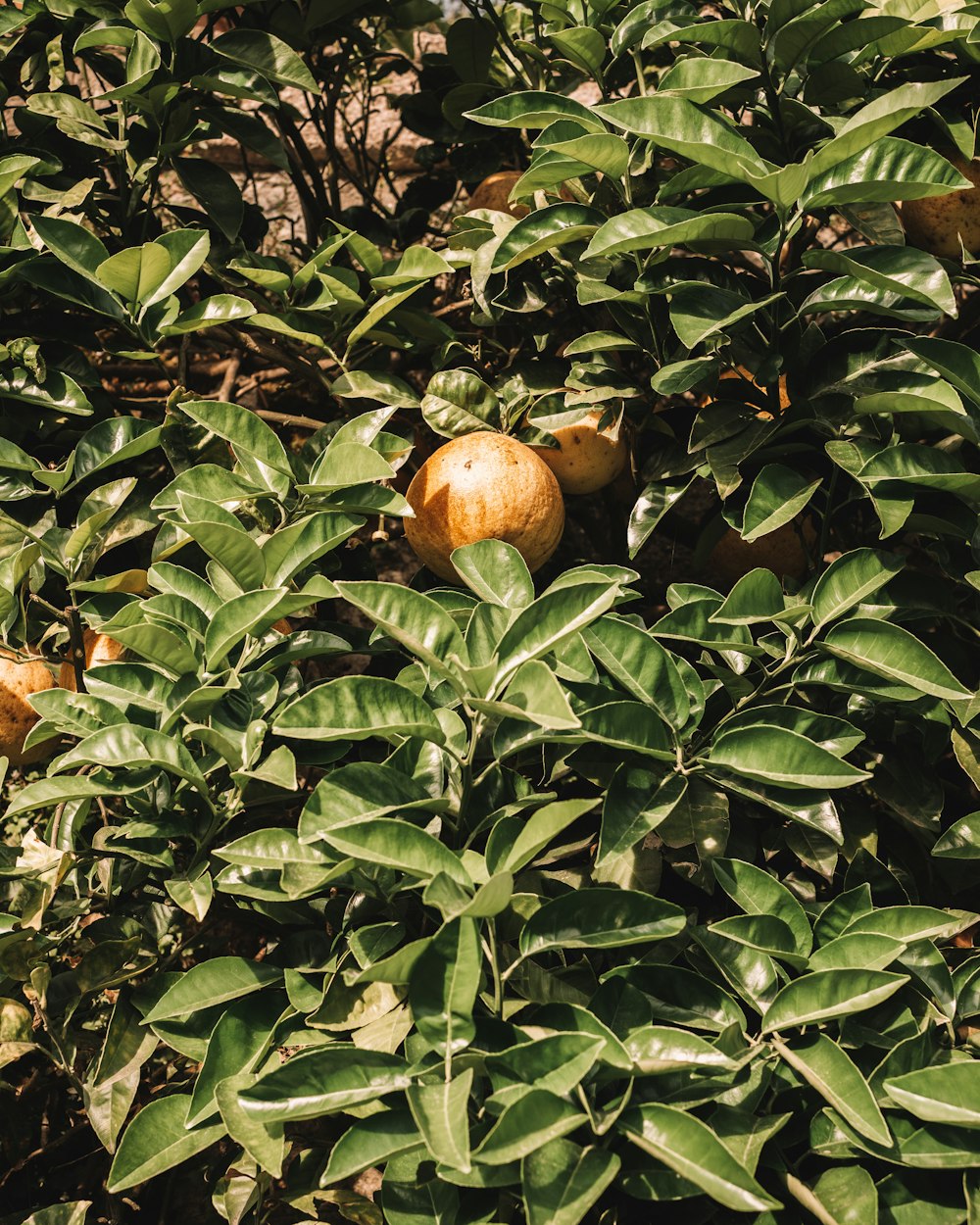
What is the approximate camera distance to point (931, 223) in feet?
5.15

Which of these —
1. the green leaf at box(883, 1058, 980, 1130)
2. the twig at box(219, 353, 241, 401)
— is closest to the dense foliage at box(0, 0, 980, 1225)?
the green leaf at box(883, 1058, 980, 1130)

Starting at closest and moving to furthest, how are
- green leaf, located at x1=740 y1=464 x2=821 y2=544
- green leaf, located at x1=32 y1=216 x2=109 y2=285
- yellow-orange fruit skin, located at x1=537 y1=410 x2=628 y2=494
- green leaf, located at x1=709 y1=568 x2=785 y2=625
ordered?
1. green leaf, located at x1=709 y1=568 x2=785 y2=625
2. green leaf, located at x1=740 y1=464 x2=821 y2=544
3. green leaf, located at x1=32 y1=216 x2=109 y2=285
4. yellow-orange fruit skin, located at x1=537 y1=410 x2=628 y2=494

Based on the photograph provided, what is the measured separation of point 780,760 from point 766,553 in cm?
55

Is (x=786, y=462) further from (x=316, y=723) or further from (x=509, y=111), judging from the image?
(x=316, y=723)

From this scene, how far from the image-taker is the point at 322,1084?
908 mm

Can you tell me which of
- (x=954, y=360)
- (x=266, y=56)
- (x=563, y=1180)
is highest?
(x=266, y=56)

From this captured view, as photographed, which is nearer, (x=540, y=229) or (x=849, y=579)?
(x=849, y=579)

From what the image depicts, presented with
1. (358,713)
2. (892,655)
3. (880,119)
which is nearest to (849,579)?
(892,655)

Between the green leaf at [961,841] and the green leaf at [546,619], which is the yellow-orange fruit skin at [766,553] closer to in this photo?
the green leaf at [961,841]

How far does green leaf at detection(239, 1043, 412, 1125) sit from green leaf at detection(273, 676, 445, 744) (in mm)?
270

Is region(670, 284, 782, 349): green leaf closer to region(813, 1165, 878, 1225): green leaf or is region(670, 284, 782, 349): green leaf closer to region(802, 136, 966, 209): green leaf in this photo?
region(802, 136, 966, 209): green leaf

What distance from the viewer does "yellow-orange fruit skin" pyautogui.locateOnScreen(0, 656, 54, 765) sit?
4.52 ft

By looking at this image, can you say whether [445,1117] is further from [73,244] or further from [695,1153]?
[73,244]

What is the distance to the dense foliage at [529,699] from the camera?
95 centimetres
